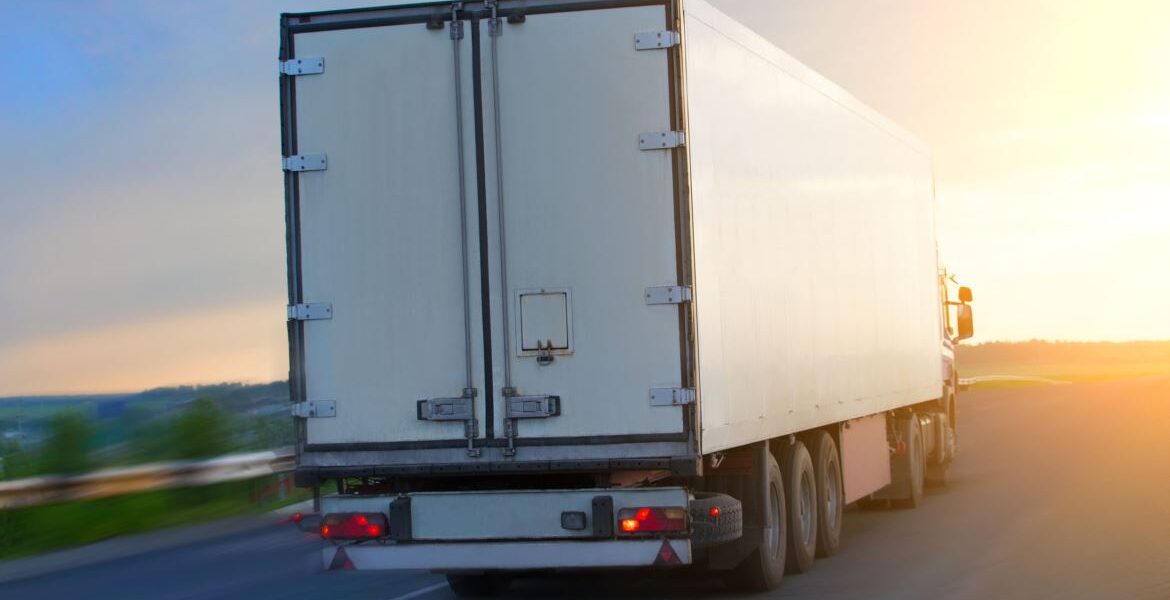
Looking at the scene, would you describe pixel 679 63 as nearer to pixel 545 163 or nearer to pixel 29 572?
pixel 545 163

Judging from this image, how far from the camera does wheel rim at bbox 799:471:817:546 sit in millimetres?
13828

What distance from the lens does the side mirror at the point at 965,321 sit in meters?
24.7

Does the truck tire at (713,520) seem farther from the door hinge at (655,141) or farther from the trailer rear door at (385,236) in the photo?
the door hinge at (655,141)

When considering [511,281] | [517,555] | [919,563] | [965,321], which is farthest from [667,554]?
[965,321]

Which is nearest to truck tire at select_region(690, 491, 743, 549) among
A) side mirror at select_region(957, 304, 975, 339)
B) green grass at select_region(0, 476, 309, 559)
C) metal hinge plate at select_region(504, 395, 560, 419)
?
metal hinge plate at select_region(504, 395, 560, 419)

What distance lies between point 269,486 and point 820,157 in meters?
8.82

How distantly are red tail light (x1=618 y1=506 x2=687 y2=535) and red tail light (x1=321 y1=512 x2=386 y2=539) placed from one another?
1555 millimetres

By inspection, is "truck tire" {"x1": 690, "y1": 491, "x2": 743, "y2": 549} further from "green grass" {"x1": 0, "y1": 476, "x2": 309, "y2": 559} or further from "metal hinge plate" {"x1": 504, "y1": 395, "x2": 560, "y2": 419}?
"green grass" {"x1": 0, "y1": 476, "x2": 309, "y2": 559}

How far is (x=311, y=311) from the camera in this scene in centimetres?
1098

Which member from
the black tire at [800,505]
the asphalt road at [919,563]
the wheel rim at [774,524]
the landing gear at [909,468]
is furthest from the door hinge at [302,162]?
the landing gear at [909,468]

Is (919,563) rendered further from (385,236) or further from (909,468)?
(909,468)

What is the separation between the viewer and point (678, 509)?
10320mm

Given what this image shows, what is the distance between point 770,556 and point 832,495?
2776 millimetres

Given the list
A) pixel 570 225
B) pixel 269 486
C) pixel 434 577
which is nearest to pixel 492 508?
pixel 570 225
